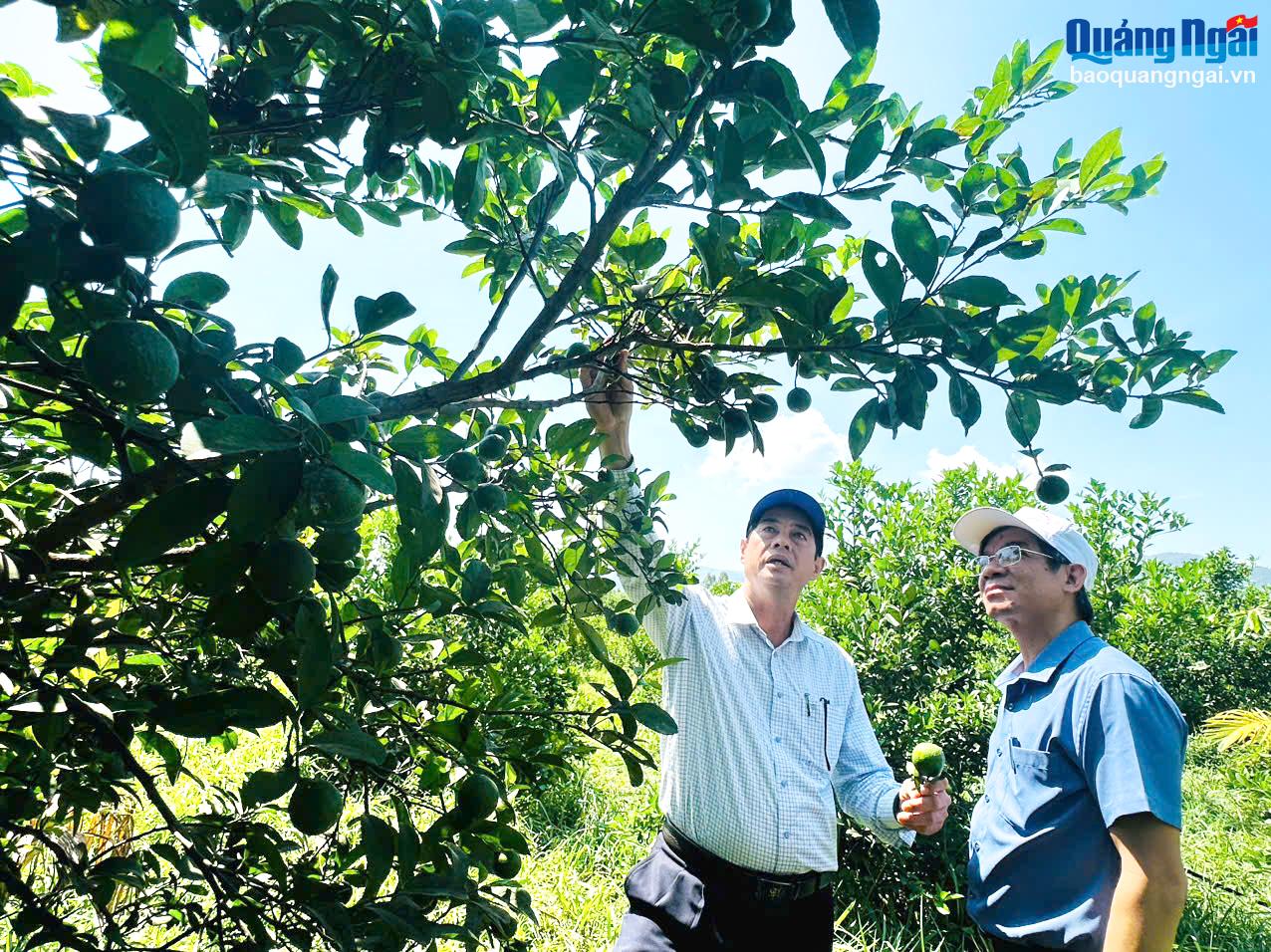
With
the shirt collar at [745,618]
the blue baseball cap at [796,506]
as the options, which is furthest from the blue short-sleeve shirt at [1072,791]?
the blue baseball cap at [796,506]

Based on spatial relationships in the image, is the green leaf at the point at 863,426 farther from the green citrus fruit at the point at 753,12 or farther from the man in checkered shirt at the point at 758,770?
the man in checkered shirt at the point at 758,770

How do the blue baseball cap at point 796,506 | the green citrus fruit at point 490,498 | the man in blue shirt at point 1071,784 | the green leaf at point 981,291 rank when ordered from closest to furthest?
the green leaf at point 981,291 → the green citrus fruit at point 490,498 → the man in blue shirt at point 1071,784 → the blue baseball cap at point 796,506

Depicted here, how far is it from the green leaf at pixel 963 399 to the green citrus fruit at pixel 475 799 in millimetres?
730

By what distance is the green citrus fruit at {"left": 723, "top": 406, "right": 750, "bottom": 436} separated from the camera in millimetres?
1190

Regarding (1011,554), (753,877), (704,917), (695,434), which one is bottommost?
(704,917)

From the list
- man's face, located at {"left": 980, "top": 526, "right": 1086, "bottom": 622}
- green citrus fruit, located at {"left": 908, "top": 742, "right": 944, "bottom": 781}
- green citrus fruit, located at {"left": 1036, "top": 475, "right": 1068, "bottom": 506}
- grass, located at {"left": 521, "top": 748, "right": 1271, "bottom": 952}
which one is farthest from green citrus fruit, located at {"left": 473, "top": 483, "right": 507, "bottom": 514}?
grass, located at {"left": 521, "top": 748, "right": 1271, "bottom": 952}

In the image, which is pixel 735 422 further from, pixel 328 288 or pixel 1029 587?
pixel 1029 587

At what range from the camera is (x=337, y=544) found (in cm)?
73

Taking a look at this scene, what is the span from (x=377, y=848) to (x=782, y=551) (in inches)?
77.1

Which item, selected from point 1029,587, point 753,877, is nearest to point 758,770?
point 753,877

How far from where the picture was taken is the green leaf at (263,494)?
0.52 meters

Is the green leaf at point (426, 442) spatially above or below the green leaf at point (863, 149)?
below

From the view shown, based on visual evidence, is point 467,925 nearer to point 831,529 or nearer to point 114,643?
point 114,643

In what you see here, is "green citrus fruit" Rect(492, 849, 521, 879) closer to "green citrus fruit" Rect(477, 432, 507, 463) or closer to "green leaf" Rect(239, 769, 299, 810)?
"green leaf" Rect(239, 769, 299, 810)
